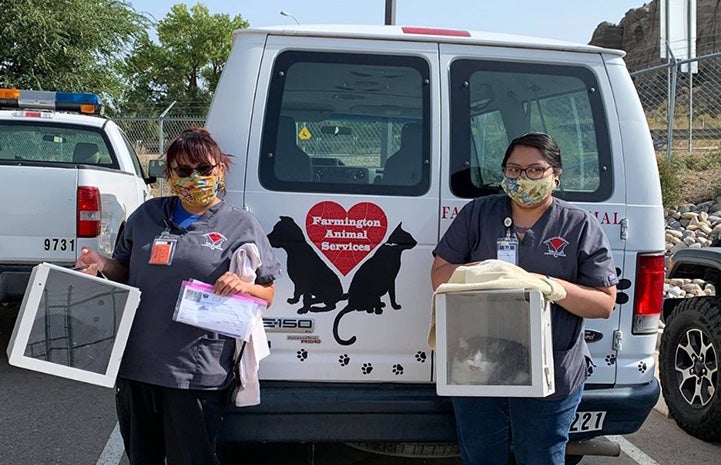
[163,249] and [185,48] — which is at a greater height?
[185,48]

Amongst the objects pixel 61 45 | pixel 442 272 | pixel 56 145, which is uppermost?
pixel 61 45

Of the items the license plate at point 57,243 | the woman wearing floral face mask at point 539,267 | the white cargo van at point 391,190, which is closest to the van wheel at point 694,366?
the white cargo van at point 391,190

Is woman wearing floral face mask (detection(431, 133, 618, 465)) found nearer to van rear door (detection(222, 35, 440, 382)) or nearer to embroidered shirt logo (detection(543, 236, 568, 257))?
embroidered shirt logo (detection(543, 236, 568, 257))

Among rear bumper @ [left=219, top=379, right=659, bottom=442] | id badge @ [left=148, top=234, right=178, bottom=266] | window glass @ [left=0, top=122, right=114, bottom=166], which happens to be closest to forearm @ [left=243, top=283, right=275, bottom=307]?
id badge @ [left=148, top=234, right=178, bottom=266]

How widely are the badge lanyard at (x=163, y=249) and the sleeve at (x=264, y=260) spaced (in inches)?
12.2

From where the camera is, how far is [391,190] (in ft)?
10.6

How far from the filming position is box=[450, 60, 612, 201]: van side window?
3281 millimetres

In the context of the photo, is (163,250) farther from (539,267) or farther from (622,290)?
(622,290)

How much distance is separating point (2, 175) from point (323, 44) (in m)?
3.32

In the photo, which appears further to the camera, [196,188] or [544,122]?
[544,122]

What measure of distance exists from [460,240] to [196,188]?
1.05 m

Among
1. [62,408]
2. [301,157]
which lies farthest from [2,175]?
[301,157]

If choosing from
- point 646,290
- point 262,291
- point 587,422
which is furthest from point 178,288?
point 646,290

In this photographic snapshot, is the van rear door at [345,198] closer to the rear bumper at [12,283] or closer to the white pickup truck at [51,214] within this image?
the white pickup truck at [51,214]
